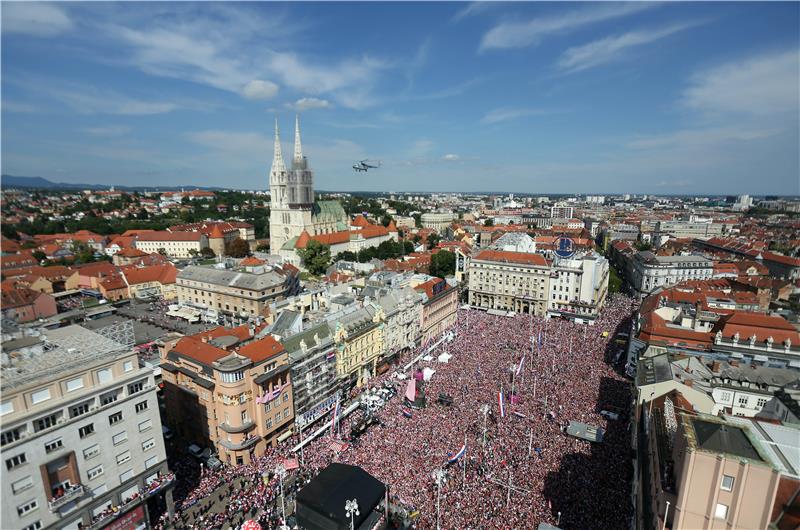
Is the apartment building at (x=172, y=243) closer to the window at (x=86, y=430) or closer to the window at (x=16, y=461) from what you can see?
the window at (x=86, y=430)

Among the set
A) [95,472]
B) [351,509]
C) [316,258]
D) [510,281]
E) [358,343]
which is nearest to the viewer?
[351,509]

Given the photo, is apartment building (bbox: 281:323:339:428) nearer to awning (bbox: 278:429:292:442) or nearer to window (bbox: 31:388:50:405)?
awning (bbox: 278:429:292:442)

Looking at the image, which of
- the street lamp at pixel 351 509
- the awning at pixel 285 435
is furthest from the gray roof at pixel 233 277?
the street lamp at pixel 351 509

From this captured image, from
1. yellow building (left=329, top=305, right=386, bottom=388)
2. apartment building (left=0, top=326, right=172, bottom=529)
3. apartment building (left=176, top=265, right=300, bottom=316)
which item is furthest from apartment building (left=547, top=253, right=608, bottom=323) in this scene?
apartment building (left=0, top=326, right=172, bottom=529)

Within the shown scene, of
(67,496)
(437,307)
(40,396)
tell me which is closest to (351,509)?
(67,496)

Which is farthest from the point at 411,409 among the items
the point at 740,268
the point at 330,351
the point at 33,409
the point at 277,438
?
the point at 740,268

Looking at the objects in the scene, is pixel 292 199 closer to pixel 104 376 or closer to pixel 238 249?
pixel 238 249
